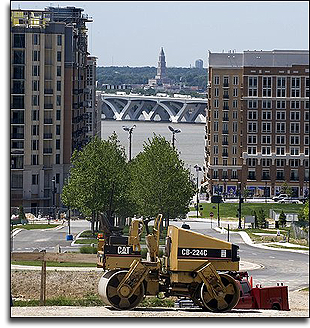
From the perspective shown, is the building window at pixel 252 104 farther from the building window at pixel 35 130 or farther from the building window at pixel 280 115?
the building window at pixel 35 130

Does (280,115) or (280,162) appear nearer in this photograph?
(280,162)

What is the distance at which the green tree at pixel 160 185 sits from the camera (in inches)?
1220

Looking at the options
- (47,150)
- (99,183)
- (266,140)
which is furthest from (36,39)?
(266,140)

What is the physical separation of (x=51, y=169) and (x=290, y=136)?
15.2 meters

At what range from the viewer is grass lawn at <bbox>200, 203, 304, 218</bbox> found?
41812 millimetres

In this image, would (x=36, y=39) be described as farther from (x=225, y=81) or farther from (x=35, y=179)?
(x=225, y=81)

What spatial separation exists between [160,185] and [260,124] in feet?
83.0

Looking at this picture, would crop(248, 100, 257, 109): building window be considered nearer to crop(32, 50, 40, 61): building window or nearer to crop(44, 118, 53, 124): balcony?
crop(44, 118, 53, 124): balcony

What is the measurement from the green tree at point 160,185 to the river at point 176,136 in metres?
30.3

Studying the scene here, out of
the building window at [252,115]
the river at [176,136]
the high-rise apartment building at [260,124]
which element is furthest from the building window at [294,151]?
the river at [176,136]

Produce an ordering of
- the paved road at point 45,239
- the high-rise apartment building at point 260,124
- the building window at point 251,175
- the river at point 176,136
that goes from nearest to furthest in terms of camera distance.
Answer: the paved road at point 45,239
the high-rise apartment building at point 260,124
the building window at point 251,175
the river at point 176,136

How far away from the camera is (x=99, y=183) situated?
106 feet

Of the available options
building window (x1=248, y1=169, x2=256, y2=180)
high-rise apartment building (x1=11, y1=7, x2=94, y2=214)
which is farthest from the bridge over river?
high-rise apartment building (x1=11, y1=7, x2=94, y2=214)

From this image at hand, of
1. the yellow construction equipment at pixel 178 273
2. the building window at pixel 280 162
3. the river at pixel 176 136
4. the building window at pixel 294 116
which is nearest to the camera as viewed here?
the yellow construction equipment at pixel 178 273
